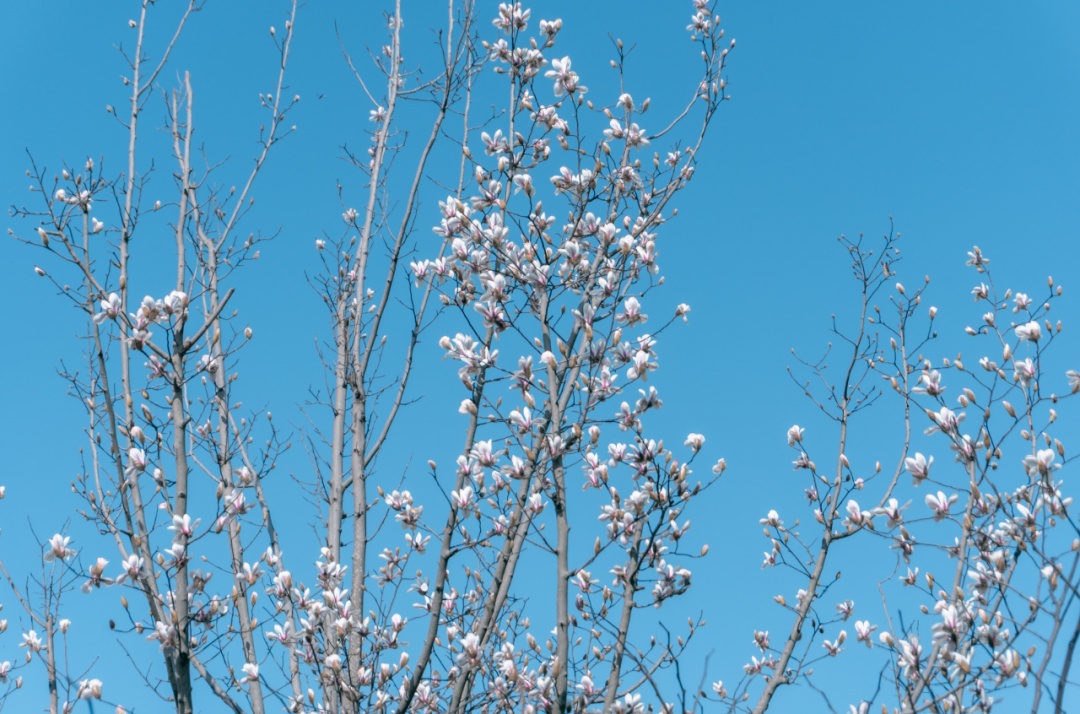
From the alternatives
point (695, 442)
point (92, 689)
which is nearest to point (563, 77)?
point (695, 442)

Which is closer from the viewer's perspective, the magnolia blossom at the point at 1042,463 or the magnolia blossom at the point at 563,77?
the magnolia blossom at the point at 1042,463

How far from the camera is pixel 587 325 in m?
4.23

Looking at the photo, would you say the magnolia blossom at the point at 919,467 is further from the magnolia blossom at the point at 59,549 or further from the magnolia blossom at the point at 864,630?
the magnolia blossom at the point at 59,549

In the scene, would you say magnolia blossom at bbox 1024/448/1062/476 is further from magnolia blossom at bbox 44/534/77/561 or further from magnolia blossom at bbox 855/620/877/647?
magnolia blossom at bbox 44/534/77/561

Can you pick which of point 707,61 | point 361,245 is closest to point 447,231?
point 361,245

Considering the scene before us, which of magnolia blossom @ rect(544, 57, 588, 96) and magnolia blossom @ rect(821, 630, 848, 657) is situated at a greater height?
magnolia blossom @ rect(544, 57, 588, 96)

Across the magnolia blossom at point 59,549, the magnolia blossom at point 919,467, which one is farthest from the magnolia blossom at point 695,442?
the magnolia blossom at point 59,549

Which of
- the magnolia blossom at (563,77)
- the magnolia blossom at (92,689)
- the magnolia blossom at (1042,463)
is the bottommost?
the magnolia blossom at (92,689)

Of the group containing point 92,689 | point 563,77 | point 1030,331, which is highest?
point 563,77

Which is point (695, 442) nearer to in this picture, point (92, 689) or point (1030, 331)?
point (1030, 331)

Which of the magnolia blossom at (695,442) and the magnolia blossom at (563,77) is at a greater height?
the magnolia blossom at (563,77)

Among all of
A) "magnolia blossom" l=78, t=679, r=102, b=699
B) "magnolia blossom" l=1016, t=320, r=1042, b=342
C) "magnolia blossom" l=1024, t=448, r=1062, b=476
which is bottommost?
"magnolia blossom" l=78, t=679, r=102, b=699

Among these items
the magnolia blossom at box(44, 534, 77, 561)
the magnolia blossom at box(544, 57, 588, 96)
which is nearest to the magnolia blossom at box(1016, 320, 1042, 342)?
the magnolia blossom at box(544, 57, 588, 96)

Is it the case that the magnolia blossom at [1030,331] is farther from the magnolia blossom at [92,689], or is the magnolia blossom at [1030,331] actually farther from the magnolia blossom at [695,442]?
the magnolia blossom at [92,689]
